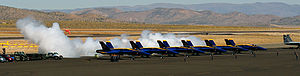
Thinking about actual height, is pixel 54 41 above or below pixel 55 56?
above

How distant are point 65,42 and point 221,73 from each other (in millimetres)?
36561

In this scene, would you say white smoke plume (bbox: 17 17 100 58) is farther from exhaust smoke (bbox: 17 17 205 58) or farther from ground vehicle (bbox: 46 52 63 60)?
ground vehicle (bbox: 46 52 63 60)

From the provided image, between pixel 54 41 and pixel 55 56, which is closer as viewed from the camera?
pixel 55 56

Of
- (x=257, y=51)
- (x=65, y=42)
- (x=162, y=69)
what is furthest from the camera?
(x=257, y=51)

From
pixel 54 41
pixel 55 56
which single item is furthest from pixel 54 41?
pixel 55 56

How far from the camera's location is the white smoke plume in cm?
7444

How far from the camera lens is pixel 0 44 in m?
93.8

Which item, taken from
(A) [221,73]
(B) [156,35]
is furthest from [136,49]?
(A) [221,73]

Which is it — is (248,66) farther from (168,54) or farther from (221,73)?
(168,54)

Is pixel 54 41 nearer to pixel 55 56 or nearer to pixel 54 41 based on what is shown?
pixel 54 41

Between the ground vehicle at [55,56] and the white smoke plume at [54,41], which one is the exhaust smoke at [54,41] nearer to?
the white smoke plume at [54,41]

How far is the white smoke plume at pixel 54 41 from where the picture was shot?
74438 mm

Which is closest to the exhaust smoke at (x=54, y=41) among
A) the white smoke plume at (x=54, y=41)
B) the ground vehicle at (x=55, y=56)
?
the white smoke plume at (x=54, y=41)

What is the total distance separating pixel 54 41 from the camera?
75.4 m
